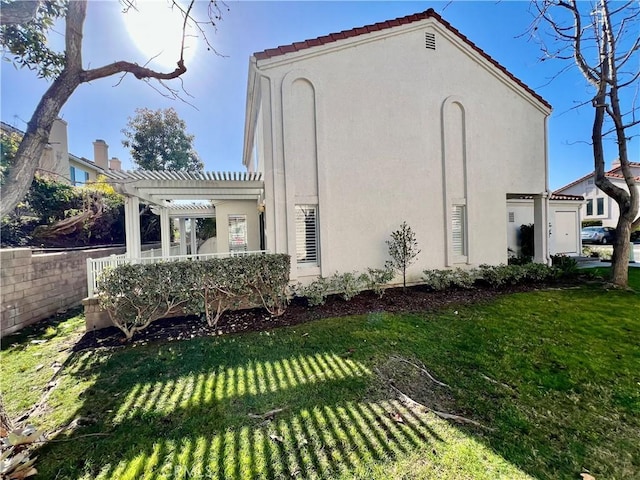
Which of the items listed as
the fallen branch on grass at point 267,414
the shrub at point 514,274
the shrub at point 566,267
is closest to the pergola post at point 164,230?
the fallen branch on grass at point 267,414

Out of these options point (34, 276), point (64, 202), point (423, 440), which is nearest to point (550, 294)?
point (423, 440)

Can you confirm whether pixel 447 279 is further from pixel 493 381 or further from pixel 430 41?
pixel 430 41

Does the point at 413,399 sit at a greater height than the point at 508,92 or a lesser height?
lesser

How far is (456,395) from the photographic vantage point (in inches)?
154

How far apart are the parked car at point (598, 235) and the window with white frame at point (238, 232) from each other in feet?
93.5

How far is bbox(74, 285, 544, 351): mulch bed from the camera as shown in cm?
635

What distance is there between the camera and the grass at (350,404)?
2.75 meters

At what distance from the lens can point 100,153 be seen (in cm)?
2539

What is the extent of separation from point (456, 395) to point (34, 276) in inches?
411

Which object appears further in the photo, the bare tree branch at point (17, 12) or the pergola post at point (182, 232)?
the pergola post at point (182, 232)

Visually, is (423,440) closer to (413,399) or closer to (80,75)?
(413,399)

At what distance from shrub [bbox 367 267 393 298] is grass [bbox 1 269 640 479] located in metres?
2.33

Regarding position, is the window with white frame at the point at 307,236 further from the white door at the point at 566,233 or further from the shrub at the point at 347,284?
the white door at the point at 566,233

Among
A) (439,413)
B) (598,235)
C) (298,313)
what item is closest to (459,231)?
(298,313)
